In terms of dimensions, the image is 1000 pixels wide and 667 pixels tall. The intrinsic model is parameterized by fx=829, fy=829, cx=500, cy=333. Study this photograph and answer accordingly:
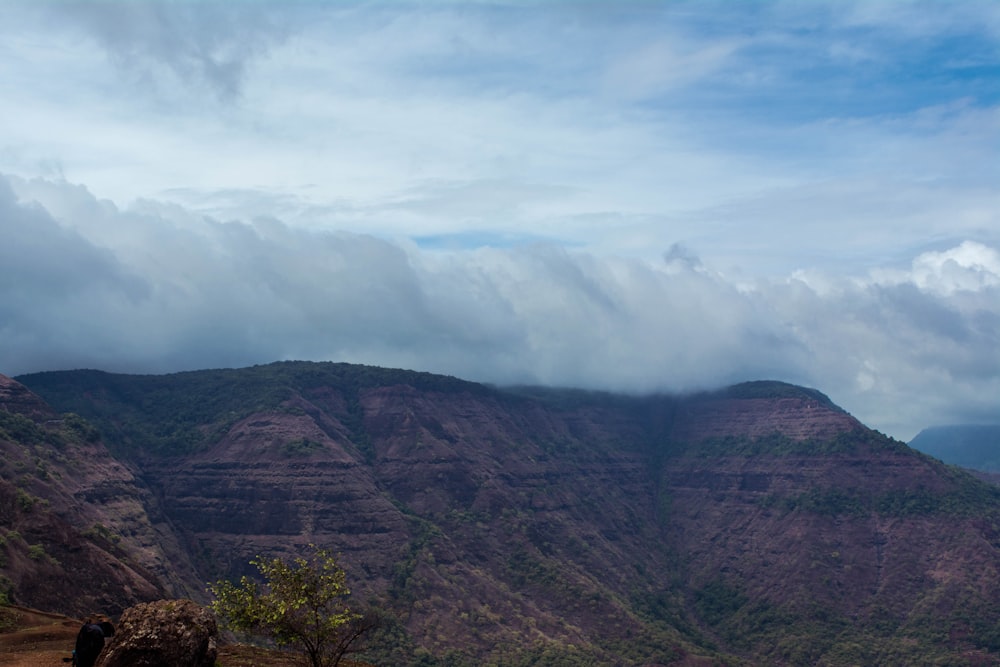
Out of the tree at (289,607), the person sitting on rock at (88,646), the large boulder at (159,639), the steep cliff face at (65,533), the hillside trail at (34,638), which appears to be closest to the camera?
the large boulder at (159,639)

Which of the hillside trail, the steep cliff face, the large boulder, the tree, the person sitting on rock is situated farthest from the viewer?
the steep cliff face

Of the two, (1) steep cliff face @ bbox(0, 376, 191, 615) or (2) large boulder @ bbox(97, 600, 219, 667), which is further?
(1) steep cliff face @ bbox(0, 376, 191, 615)

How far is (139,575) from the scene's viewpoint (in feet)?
484

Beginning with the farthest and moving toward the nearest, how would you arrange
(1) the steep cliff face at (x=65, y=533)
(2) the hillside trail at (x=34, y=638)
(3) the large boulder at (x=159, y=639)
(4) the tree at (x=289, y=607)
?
(1) the steep cliff face at (x=65, y=533), (2) the hillside trail at (x=34, y=638), (4) the tree at (x=289, y=607), (3) the large boulder at (x=159, y=639)

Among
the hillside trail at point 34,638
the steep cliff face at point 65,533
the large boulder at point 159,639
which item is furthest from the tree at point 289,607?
the steep cliff face at point 65,533

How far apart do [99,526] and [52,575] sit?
139 feet

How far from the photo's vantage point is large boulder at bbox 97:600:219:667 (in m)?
49.0

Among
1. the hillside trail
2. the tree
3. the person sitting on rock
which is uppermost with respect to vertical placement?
the tree

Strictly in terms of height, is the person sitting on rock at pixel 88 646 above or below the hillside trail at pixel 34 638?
above

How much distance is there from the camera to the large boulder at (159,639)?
49031mm

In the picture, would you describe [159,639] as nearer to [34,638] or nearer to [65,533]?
[34,638]

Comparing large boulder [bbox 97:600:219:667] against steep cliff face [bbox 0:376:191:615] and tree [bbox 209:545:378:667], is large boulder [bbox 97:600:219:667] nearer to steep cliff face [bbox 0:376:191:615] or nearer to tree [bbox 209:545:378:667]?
tree [bbox 209:545:378:667]

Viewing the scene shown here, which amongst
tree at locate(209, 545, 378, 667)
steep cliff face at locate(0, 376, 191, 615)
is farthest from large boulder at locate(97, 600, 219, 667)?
steep cliff face at locate(0, 376, 191, 615)

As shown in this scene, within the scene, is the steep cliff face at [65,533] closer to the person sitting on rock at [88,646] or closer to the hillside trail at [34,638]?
the hillside trail at [34,638]
